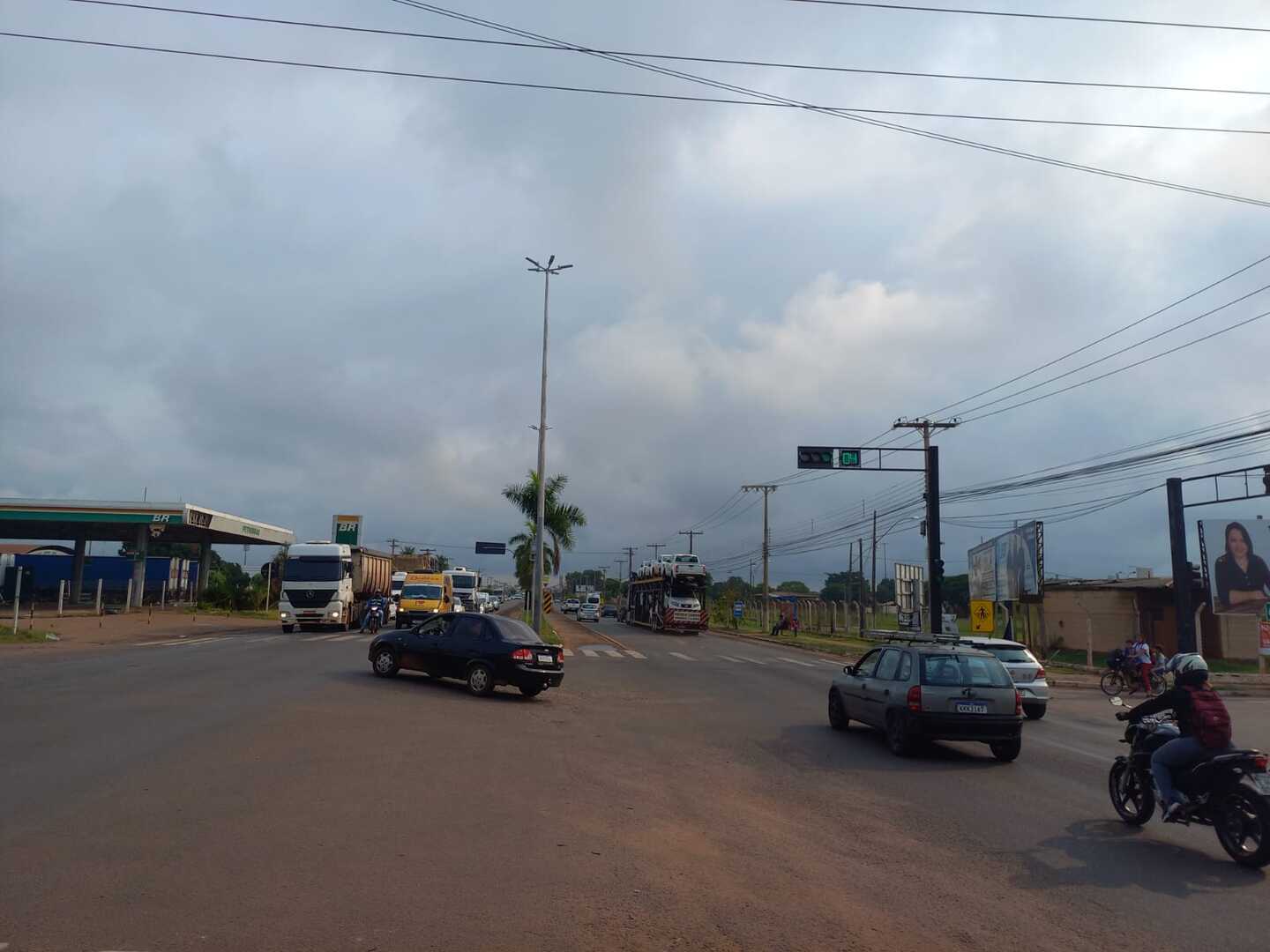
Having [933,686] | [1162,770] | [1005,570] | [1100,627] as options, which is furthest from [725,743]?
Result: [1100,627]

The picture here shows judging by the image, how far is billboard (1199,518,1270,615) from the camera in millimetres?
34812

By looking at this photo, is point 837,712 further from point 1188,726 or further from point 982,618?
point 982,618

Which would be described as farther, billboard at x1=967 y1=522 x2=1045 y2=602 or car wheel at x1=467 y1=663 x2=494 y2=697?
billboard at x1=967 y1=522 x2=1045 y2=602

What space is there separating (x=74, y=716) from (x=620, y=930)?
34.6 ft

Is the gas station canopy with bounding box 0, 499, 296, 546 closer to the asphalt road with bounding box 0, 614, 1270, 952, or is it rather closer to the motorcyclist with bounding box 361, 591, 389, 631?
the motorcyclist with bounding box 361, 591, 389, 631

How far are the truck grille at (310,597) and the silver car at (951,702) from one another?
28694mm

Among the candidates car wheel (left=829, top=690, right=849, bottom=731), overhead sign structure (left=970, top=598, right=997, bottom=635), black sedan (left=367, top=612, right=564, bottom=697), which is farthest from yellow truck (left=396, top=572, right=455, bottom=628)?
car wheel (left=829, top=690, right=849, bottom=731)

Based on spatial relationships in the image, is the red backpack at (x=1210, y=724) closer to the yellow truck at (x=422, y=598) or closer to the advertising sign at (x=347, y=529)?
the yellow truck at (x=422, y=598)

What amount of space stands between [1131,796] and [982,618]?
24066 mm

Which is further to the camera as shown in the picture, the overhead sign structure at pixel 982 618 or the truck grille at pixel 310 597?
the truck grille at pixel 310 597

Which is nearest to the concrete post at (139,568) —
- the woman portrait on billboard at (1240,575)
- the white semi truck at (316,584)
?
the white semi truck at (316,584)

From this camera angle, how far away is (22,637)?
30.1 metres

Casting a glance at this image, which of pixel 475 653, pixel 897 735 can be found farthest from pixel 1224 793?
pixel 475 653

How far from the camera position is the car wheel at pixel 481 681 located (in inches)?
698
